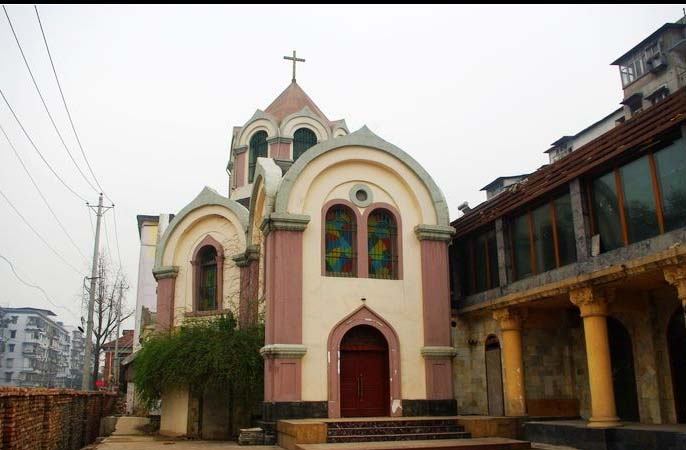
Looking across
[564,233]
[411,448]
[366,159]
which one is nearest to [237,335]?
[366,159]

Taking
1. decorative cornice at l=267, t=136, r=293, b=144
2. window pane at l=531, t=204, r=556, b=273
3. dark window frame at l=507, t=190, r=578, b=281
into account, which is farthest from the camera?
decorative cornice at l=267, t=136, r=293, b=144

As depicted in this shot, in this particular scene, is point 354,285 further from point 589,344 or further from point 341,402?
point 589,344

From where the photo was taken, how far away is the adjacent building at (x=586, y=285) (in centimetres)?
1266

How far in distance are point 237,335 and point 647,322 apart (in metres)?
10.8

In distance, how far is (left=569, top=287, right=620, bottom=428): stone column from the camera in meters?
13.7

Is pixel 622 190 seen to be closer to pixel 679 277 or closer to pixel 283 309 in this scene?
pixel 679 277

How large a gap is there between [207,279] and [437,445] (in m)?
11.6

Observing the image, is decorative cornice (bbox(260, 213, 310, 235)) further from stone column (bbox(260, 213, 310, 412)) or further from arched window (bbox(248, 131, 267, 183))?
arched window (bbox(248, 131, 267, 183))

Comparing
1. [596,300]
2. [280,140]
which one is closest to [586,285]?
[596,300]

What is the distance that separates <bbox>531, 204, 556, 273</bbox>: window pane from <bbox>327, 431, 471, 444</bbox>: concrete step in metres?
4.45

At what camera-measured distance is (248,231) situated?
21.7m

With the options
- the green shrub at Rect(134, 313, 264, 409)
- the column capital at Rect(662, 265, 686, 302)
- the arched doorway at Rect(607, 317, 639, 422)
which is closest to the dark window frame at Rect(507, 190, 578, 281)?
the arched doorway at Rect(607, 317, 639, 422)

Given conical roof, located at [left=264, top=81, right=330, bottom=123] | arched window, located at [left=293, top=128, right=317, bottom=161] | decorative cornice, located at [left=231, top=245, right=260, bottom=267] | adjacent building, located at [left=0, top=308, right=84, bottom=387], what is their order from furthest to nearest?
adjacent building, located at [left=0, top=308, right=84, bottom=387], conical roof, located at [left=264, top=81, right=330, bottom=123], arched window, located at [left=293, top=128, right=317, bottom=161], decorative cornice, located at [left=231, top=245, right=260, bottom=267]

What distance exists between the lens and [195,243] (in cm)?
2308
